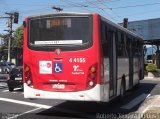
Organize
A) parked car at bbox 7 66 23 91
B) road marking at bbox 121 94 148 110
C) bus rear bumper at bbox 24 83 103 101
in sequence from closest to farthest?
bus rear bumper at bbox 24 83 103 101 < road marking at bbox 121 94 148 110 < parked car at bbox 7 66 23 91

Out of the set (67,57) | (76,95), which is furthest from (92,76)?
(67,57)

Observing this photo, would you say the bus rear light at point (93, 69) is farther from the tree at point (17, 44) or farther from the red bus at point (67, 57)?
the tree at point (17, 44)

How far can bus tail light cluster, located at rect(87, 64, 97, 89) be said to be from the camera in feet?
41.0

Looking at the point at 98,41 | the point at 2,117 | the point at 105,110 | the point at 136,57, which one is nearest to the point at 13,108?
the point at 2,117

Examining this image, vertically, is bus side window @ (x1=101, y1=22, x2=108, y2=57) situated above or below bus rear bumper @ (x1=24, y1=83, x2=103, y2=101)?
above

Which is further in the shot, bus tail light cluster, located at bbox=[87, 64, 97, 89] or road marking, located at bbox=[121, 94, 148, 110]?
road marking, located at bbox=[121, 94, 148, 110]

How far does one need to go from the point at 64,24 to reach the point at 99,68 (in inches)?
70.9

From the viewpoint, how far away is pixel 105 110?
1452 cm

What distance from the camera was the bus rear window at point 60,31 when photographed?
12.7 m

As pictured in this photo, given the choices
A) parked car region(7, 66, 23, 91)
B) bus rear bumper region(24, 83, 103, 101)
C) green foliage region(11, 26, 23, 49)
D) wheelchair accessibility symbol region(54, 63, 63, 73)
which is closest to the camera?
bus rear bumper region(24, 83, 103, 101)

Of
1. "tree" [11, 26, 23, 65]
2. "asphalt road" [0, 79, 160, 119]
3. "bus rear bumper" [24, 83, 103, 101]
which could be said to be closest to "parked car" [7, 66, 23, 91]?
"asphalt road" [0, 79, 160, 119]

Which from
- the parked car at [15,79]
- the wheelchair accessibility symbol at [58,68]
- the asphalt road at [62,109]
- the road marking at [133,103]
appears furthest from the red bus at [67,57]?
the parked car at [15,79]

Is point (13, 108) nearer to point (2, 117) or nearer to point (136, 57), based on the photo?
point (2, 117)

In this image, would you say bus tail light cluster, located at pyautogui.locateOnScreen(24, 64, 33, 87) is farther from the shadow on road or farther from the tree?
the tree
